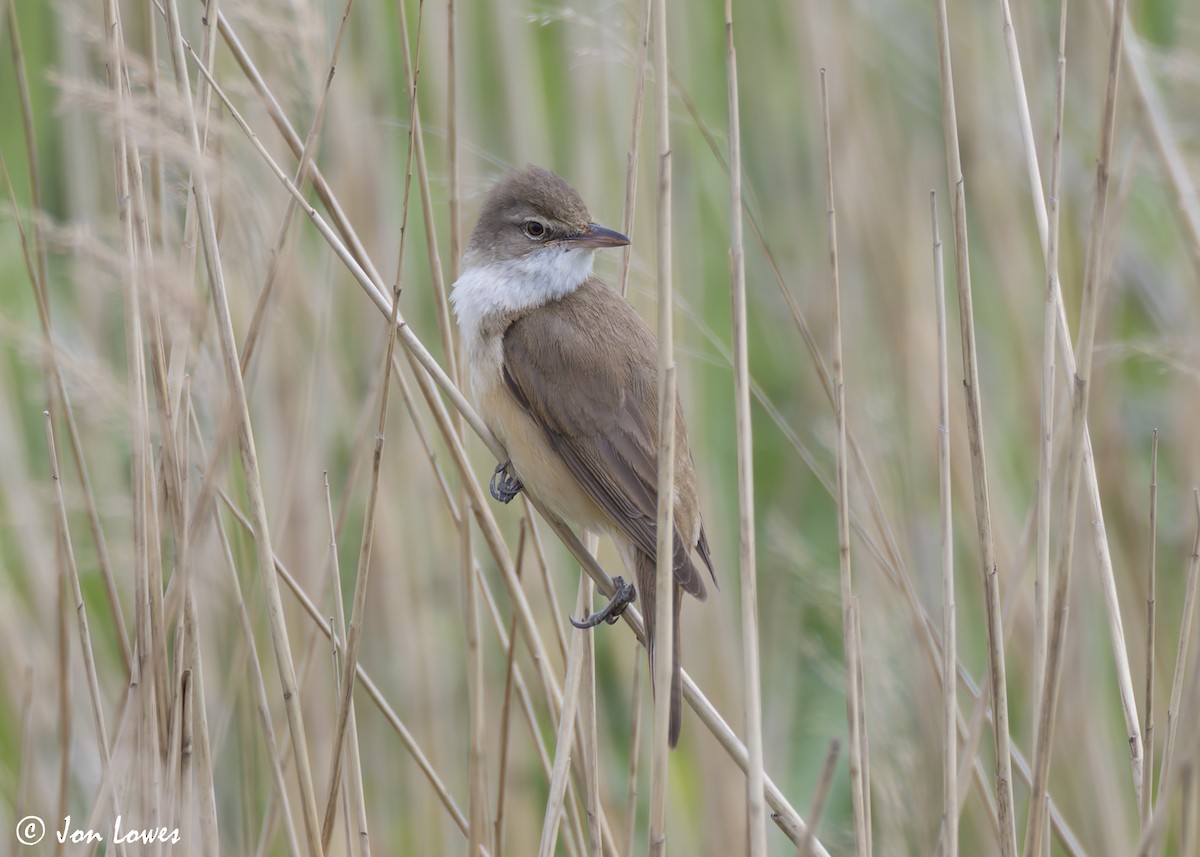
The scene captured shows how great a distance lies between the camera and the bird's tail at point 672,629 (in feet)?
7.17

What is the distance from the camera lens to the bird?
279 cm

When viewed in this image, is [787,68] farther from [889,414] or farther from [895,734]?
[895,734]

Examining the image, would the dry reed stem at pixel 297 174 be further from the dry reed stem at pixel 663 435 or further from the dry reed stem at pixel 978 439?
the dry reed stem at pixel 978 439

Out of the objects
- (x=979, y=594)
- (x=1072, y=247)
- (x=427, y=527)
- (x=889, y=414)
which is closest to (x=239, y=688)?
(x=427, y=527)

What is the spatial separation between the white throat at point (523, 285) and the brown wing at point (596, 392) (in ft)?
0.14

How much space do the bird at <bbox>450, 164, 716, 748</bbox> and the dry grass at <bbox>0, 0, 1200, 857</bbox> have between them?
0.16 meters

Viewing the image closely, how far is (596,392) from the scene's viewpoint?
2.92 m

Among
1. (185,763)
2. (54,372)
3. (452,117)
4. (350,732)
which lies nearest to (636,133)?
(452,117)

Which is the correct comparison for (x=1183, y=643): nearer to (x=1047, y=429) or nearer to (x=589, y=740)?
(x=1047, y=429)

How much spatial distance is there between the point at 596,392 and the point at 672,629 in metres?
1.02

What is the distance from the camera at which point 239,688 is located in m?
3.23

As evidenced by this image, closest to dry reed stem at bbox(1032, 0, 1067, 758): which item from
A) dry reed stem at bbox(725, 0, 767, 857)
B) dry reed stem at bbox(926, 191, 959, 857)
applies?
dry reed stem at bbox(926, 191, 959, 857)

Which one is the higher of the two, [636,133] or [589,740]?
[636,133]

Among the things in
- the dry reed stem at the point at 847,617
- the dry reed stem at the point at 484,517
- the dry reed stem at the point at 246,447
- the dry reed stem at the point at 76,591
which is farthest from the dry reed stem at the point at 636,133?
the dry reed stem at the point at 76,591
